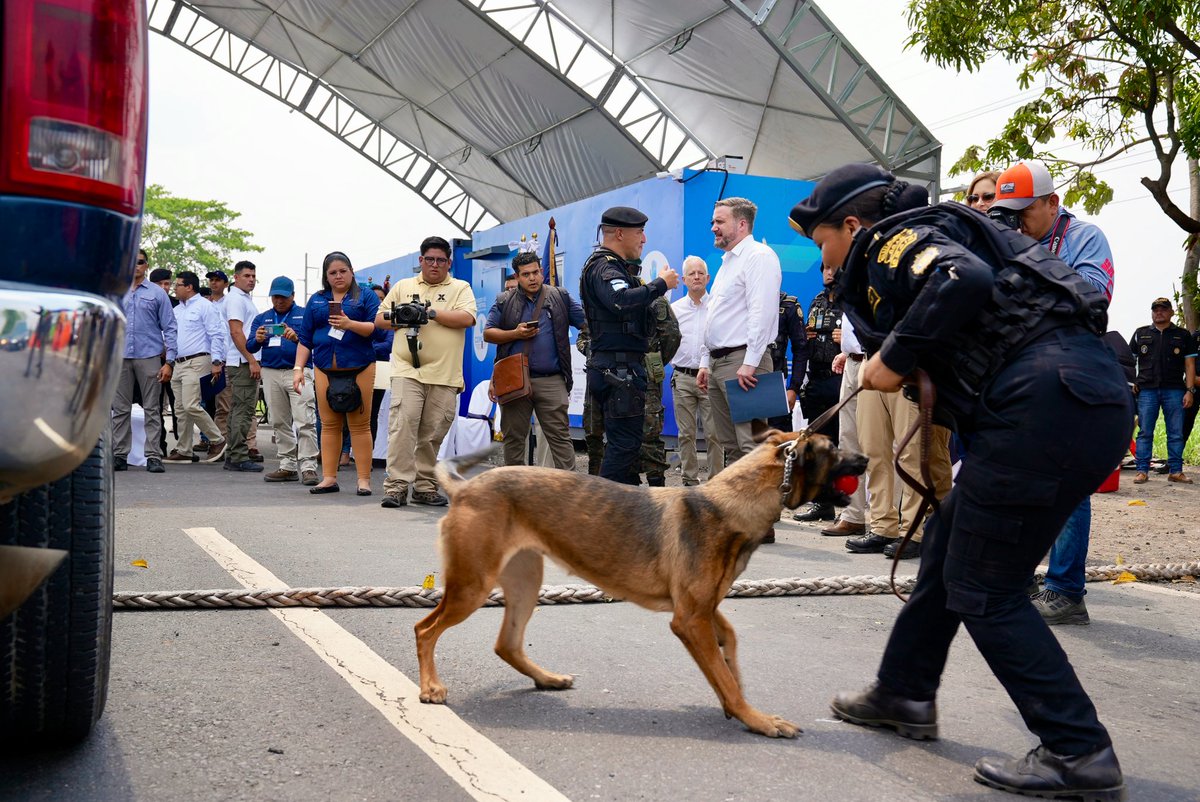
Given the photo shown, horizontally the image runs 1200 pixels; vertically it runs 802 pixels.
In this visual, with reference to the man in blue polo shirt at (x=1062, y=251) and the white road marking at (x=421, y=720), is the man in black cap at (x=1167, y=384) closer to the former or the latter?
the man in blue polo shirt at (x=1062, y=251)

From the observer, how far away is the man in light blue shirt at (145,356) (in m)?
11.2

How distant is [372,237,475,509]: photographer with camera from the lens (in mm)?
8836

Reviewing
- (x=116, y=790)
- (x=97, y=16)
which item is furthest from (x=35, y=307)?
(x=116, y=790)

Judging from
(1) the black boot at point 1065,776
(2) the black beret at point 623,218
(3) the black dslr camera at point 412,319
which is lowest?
(1) the black boot at point 1065,776

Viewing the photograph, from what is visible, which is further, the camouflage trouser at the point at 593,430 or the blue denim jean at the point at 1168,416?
the blue denim jean at the point at 1168,416

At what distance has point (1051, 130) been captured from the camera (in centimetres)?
1394

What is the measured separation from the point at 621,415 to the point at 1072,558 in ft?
9.76

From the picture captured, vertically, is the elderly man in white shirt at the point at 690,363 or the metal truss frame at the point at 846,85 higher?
the metal truss frame at the point at 846,85

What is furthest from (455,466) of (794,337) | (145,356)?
(145,356)

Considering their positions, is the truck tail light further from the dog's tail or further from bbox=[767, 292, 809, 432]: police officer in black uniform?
bbox=[767, 292, 809, 432]: police officer in black uniform

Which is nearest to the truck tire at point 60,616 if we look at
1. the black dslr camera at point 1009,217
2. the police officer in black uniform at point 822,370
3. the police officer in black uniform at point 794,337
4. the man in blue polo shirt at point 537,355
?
the black dslr camera at point 1009,217

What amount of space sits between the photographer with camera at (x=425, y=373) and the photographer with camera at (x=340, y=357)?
19.7 inches

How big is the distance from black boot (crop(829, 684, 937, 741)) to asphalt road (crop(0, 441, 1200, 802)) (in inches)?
1.8

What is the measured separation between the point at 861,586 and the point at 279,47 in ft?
84.2
